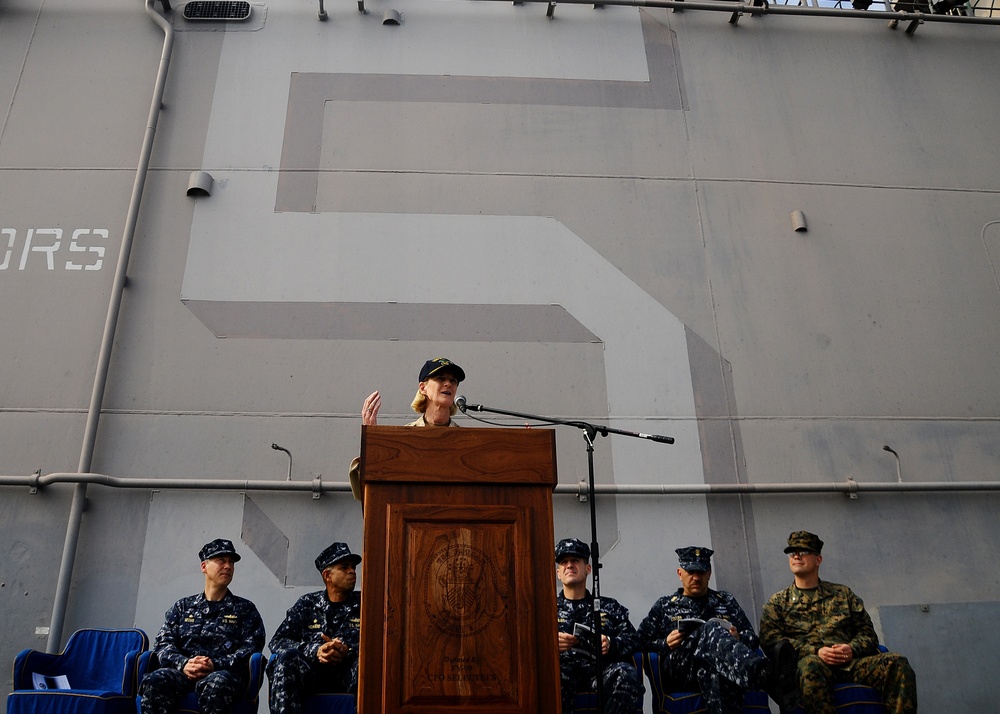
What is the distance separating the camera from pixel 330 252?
5117 mm

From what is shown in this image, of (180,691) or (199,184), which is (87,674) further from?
(199,184)

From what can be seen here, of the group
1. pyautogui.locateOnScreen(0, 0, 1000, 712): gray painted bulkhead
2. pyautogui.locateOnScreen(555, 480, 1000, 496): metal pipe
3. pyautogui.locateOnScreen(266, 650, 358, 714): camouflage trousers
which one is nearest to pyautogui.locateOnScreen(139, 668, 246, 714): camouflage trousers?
pyautogui.locateOnScreen(266, 650, 358, 714): camouflage trousers

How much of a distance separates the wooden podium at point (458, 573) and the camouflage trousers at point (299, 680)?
1342 millimetres

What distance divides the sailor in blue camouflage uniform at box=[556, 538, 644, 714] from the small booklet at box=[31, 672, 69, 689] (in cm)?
211

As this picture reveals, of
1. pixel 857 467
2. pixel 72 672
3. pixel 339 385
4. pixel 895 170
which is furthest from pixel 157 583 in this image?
pixel 895 170

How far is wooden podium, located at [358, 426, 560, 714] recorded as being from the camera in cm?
209

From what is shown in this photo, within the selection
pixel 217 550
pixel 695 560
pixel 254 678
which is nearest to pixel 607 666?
pixel 695 560

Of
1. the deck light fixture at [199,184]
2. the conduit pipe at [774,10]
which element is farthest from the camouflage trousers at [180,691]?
the conduit pipe at [774,10]

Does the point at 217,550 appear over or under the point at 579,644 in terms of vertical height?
over

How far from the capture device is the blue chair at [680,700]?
342 cm

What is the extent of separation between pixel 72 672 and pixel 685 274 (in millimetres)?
3798

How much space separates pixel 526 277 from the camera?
512 centimetres

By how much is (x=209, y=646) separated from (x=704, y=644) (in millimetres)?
2043

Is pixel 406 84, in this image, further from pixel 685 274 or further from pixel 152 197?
pixel 685 274
